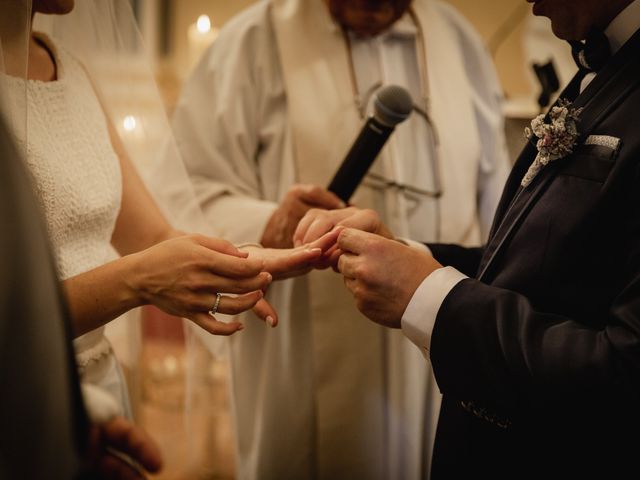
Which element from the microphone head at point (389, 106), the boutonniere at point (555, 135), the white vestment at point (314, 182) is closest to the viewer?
the boutonniere at point (555, 135)

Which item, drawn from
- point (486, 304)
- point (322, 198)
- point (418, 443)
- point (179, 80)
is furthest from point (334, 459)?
point (179, 80)

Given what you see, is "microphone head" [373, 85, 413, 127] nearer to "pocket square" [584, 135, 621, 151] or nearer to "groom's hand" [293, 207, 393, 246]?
"groom's hand" [293, 207, 393, 246]

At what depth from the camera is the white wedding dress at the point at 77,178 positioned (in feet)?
3.89

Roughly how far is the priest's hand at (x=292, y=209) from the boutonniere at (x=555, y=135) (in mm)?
580

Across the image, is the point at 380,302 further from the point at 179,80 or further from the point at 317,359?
the point at 179,80

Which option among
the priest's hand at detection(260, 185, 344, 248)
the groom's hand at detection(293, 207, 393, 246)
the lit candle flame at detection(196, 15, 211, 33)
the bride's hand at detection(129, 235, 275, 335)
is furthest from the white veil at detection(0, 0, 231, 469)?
the lit candle flame at detection(196, 15, 211, 33)

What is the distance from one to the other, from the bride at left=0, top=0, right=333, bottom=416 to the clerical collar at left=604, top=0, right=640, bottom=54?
0.63 metres

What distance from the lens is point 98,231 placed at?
133cm

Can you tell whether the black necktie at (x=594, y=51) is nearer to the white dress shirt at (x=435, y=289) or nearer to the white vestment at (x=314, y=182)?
the white dress shirt at (x=435, y=289)

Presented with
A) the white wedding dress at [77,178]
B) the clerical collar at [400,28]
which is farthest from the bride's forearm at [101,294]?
the clerical collar at [400,28]

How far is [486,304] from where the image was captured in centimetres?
104

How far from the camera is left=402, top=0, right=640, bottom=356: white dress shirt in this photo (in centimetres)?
107

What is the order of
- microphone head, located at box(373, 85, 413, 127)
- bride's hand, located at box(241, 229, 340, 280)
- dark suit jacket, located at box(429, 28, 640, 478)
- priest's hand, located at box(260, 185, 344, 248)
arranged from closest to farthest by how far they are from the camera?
dark suit jacket, located at box(429, 28, 640, 478), bride's hand, located at box(241, 229, 340, 280), microphone head, located at box(373, 85, 413, 127), priest's hand, located at box(260, 185, 344, 248)

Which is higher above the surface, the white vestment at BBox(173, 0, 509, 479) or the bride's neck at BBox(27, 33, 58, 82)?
the bride's neck at BBox(27, 33, 58, 82)
